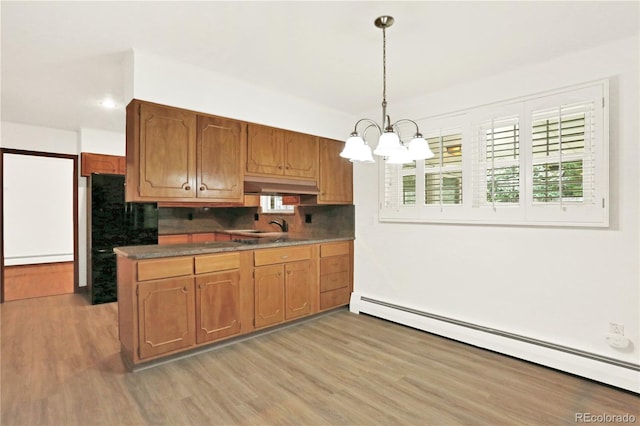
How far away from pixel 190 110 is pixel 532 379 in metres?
3.48

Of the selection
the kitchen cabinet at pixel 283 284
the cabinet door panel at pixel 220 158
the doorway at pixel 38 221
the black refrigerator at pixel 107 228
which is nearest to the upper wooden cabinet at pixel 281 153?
the cabinet door panel at pixel 220 158

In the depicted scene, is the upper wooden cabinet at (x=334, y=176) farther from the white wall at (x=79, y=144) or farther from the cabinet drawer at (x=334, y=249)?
the white wall at (x=79, y=144)

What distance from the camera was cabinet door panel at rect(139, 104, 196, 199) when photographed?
107 inches

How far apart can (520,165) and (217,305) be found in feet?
9.55

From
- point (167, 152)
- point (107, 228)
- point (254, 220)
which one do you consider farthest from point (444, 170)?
point (107, 228)

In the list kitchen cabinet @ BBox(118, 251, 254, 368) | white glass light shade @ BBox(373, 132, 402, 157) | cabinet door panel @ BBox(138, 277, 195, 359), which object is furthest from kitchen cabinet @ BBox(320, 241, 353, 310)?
white glass light shade @ BBox(373, 132, 402, 157)

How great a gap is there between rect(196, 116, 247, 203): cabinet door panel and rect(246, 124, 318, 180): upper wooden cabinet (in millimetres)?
129

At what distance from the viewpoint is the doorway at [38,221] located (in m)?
5.91

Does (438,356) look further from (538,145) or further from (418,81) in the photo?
(418,81)

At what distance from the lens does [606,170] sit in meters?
2.45

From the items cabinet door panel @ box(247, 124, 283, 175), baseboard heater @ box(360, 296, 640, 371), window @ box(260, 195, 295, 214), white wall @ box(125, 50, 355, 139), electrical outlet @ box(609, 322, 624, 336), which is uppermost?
white wall @ box(125, 50, 355, 139)

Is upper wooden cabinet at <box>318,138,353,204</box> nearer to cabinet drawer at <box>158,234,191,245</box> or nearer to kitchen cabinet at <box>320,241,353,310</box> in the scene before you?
kitchen cabinet at <box>320,241,353,310</box>

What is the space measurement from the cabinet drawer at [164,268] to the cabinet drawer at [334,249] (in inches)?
63.1

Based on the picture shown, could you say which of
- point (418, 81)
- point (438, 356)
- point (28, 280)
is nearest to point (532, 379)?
point (438, 356)
